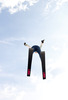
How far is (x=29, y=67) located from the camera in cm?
1325

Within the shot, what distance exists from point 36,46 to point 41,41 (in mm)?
817

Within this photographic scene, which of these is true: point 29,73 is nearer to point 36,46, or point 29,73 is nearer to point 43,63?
point 43,63

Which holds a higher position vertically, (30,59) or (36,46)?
(36,46)

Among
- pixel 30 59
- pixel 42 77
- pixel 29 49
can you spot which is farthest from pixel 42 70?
pixel 29 49

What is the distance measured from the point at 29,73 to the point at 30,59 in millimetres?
1431

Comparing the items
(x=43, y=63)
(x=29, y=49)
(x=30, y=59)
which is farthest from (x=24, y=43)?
(x=43, y=63)

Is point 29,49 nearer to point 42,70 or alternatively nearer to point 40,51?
point 40,51

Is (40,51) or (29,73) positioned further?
(40,51)

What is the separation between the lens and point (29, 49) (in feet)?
45.0

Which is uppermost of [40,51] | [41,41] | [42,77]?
[41,41]

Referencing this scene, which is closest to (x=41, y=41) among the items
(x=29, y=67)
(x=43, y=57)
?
(x=43, y=57)

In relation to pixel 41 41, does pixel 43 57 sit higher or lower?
lower

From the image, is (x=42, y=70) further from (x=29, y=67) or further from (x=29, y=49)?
(x=29, y=49)

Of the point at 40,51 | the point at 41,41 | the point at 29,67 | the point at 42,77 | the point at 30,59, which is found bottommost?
the point at 42,77
